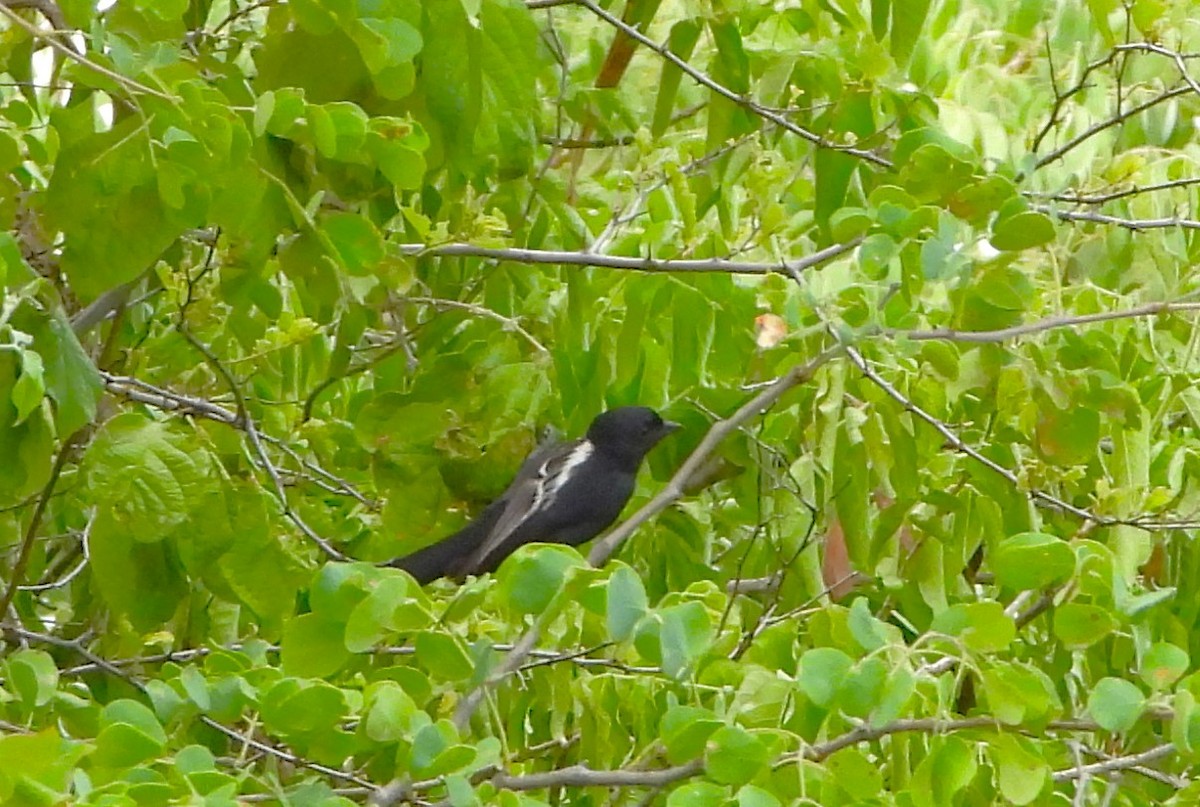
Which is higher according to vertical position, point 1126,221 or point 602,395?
point 1126,221

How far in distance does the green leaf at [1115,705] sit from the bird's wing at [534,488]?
6.89 ft

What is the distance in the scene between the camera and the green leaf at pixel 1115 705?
1833 millimetres

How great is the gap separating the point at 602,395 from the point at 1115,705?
1415 mm

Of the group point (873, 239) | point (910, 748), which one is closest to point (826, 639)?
point (910, 748)

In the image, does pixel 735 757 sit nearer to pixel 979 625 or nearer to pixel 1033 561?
pixel 979 625

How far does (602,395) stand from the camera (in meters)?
3.11

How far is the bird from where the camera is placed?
3.66 m

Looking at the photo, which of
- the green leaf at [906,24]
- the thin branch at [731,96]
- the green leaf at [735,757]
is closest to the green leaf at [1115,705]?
the green leaf at [735,757]

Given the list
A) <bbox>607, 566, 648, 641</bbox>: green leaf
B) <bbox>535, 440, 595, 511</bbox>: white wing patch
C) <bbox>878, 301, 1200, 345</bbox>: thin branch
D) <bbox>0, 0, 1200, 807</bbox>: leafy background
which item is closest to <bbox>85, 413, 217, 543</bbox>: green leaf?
<bbox>0, 0, 1200, 807</bbox>: leafy background

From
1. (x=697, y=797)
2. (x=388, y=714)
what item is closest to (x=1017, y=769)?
(x=697, y=797)

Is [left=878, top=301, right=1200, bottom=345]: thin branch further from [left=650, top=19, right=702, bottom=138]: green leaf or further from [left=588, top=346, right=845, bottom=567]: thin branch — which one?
[left=650, top=19, right=702, bottom=138]: green leaf

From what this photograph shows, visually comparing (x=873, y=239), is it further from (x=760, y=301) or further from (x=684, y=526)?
(x=684, y=526)

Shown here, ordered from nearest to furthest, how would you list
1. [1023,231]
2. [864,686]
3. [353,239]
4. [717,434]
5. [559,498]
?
[864,686]
[1023,231]
[353,239]
[717,434]
[559,498]

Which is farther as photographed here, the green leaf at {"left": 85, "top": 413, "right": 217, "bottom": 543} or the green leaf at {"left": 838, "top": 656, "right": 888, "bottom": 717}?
the green leaf at {"left": 85, "top": 413, "right": 217, "bottom": 543}
